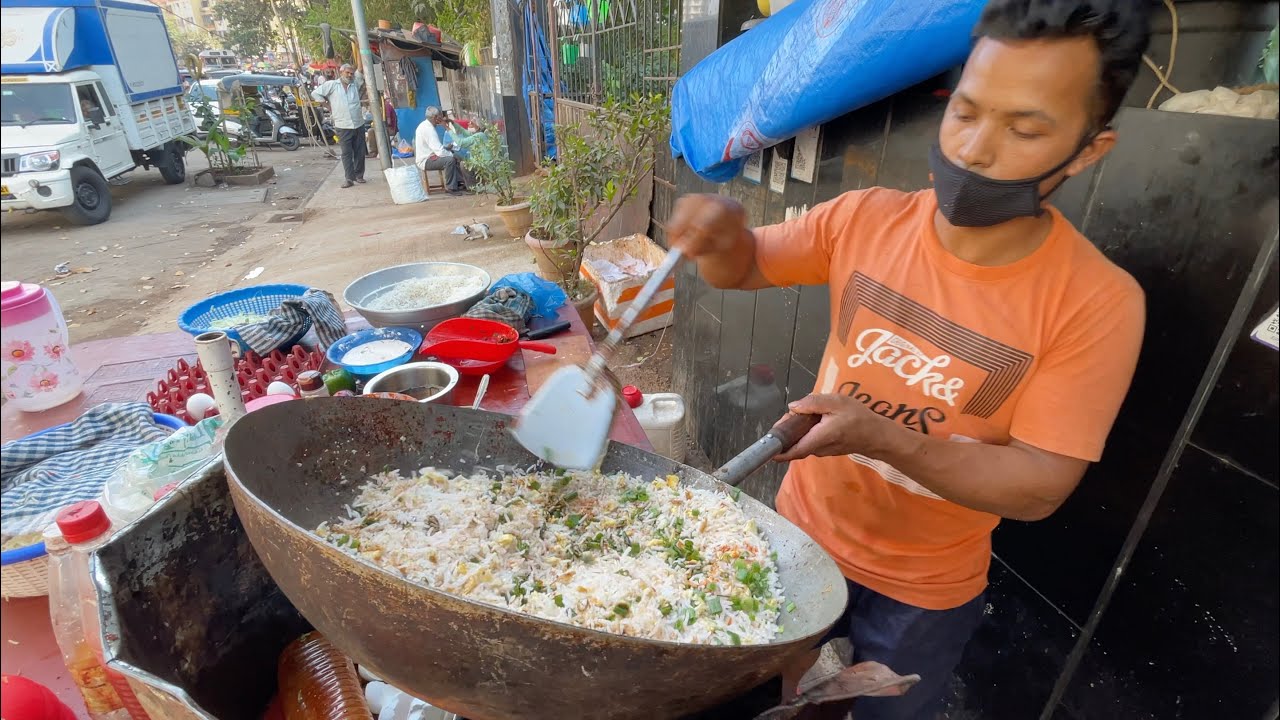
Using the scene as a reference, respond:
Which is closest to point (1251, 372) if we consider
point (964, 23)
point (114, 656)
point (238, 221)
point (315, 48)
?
point (964, 23)

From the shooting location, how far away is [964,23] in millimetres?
1779

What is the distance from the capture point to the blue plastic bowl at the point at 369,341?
243cm

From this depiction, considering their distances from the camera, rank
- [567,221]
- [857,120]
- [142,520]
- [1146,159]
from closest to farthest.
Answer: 1. [142,520]
2. [1146,159]
3. [857,120]
4. [567,221]

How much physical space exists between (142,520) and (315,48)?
78.8 ft

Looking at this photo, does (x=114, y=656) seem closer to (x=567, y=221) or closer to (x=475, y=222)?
(x=567, y=221)

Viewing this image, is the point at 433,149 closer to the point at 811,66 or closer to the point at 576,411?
the point at 811,66

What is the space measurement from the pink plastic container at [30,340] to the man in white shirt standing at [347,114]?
13152 millimetres

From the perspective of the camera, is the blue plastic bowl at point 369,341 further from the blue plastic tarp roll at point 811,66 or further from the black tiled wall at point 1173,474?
the black tiled wall at point 1173,474

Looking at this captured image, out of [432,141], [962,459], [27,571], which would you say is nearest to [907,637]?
[962,459]

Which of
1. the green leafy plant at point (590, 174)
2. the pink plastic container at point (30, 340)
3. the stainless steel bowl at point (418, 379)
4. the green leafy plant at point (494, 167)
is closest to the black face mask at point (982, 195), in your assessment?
the pink plastic container at point (30, 340)

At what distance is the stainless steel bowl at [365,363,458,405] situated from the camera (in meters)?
2.31

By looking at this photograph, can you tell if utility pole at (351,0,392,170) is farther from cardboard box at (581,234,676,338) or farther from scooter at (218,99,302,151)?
cardboard box at (581,234,676,338)

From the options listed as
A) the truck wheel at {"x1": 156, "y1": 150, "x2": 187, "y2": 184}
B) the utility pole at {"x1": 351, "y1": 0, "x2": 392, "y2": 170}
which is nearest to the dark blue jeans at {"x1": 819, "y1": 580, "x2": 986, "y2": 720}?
the truck wheel at {"x1": 156, "y1": 150, "x2": 187, "y2": 184}

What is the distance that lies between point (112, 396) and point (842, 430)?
2910 mm
